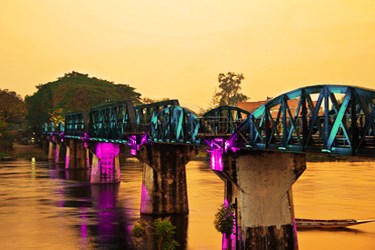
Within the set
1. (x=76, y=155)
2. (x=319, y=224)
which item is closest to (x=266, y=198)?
(x=319, y=224)

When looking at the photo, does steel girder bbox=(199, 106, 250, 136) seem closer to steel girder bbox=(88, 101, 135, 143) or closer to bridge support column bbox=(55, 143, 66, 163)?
steel girder bbox=(88, 101, 135, 143)

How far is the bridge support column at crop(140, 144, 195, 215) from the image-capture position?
6719 cm

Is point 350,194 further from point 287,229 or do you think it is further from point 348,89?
point 348,89

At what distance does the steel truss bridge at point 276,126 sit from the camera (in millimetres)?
29656

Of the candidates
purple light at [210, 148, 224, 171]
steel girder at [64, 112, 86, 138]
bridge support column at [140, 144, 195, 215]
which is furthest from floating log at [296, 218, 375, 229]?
steel girder at [64, 112, 86, 138]

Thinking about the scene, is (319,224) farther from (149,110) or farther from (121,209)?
(121,209)

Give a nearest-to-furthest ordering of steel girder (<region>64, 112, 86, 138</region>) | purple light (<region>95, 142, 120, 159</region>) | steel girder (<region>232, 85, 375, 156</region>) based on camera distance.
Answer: steel girder (<region>232, 85, 375, 156</region>)
purple light (<region>95, 142, 120, 159</region>)
steel girder (<region>64, 112, 86, 138</region>)

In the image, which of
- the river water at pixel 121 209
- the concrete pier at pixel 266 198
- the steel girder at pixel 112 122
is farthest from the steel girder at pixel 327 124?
the steel girder at pixel 112 122

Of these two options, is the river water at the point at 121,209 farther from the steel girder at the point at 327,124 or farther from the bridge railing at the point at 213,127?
the steel girder at the point at 327,124

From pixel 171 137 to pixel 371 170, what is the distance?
290 feet

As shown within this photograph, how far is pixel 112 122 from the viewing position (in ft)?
305

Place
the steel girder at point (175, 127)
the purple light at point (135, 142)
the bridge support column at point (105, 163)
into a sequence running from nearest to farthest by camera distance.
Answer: the steel girder at point (175, 127), the purple light at point (135, 142), the bridge support column at point (105, 163)

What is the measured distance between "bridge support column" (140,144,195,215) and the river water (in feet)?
7.37

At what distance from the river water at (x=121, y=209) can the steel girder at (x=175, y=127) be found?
975 centimetres
